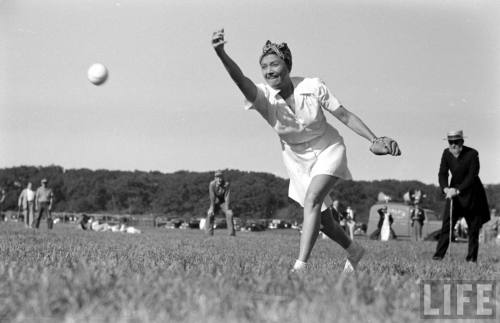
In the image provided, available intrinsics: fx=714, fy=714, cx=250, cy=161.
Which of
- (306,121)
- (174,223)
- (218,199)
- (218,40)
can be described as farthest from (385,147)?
(174,223)

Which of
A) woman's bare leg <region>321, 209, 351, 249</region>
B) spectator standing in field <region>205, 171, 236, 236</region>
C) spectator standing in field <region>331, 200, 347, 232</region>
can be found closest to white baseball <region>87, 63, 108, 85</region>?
spectator standing in field <region>331, 200, 347, 232</region>

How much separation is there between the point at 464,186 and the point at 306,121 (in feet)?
19.7

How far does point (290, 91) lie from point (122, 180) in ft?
519

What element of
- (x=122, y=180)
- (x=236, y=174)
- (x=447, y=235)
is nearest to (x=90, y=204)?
(x=122, y=180)

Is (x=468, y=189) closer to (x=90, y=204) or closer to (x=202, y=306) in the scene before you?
(x=202, y=306)

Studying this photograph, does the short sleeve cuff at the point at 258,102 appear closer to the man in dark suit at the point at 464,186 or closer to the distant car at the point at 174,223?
the man in dark suit at the point at 464,186

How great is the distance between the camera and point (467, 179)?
10.9 meters

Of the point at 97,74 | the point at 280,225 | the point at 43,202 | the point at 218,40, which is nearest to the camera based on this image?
the point at 218,40

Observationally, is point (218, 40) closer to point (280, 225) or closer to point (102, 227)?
point (102, 227)

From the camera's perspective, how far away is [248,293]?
3666mm

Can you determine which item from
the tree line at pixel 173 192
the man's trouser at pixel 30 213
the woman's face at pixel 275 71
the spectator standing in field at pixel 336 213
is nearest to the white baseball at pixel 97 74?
the spectator standing in field at pixel 336 213

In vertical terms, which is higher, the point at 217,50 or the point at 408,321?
the point at 217,50

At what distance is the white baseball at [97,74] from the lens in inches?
579

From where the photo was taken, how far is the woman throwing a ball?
5.70 meters
